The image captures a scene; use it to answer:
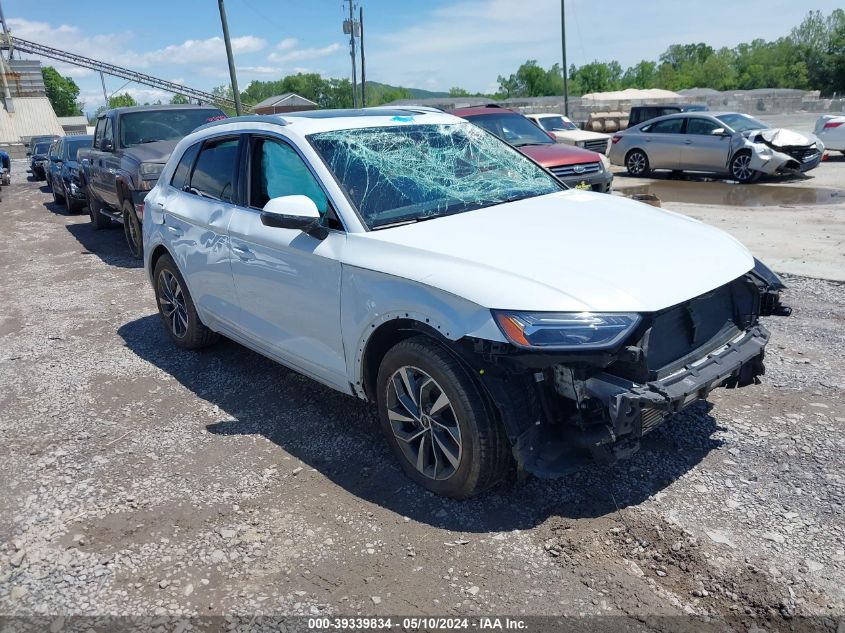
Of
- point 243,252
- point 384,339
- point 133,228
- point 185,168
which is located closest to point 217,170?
point 185,168

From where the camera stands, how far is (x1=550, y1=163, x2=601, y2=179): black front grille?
36.5 ft

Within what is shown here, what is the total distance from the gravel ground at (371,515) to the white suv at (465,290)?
15.0 inches

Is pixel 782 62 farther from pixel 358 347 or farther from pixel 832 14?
pixel 358 347

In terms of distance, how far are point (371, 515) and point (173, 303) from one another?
10.7ft

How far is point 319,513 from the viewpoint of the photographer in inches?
136

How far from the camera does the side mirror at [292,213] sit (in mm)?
3582

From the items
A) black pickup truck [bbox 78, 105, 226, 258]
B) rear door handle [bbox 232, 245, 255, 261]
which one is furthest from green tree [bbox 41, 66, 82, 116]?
rear door handle [bbox 232, 245, 255, 261]

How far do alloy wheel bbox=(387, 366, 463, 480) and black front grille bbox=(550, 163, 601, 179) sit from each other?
8.35 m

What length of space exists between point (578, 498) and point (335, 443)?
1529 millimetres

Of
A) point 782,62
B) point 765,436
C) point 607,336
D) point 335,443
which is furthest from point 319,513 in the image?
point 782,62

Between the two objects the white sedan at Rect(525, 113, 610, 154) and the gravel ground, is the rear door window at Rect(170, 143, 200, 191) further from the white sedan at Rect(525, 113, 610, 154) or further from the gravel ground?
the white sedan at Rect(525, 113, 610, 154)

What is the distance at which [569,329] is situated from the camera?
2.84 meters

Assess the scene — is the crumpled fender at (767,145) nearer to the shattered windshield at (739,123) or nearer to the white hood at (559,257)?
the shattered windshield at (739,123)

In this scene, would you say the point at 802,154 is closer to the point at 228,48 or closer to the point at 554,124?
the point at 554,124
